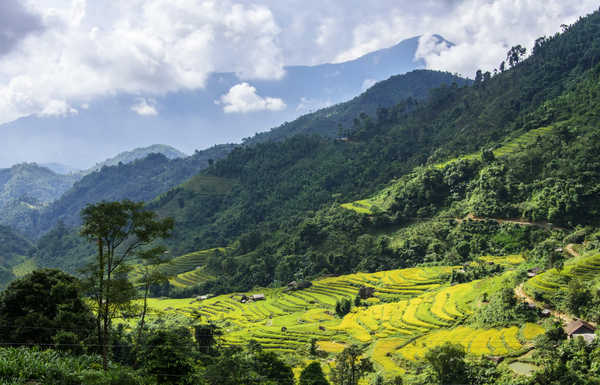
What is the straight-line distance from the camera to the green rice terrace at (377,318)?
3328cm

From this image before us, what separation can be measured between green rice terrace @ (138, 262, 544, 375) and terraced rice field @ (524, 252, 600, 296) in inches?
176

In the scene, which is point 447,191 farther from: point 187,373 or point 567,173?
point 187,373

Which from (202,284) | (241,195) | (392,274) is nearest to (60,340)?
(392,274)

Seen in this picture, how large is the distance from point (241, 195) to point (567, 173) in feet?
298

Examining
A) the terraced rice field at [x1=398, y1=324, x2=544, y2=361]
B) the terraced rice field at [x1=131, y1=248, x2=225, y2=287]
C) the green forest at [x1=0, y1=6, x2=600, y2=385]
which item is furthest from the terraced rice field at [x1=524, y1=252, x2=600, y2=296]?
the terraced rice field at [x1=131, y1=248, x2=225, y2=287]

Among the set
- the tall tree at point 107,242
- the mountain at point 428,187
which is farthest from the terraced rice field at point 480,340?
the tall tree at point 107,242

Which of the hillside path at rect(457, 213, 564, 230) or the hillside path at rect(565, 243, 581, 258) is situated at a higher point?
the hillside path at rect(457, 213, 564, 230)

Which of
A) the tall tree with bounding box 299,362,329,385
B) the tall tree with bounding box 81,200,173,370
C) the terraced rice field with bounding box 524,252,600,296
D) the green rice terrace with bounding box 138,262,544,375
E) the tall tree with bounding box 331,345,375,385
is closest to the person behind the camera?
the tall tree with bounding box 81,200,173,370

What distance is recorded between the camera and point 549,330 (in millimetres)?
27312

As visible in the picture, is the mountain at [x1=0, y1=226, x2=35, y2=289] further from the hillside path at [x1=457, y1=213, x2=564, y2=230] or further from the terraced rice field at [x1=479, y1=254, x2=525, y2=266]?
the terraced rice field at [x1=479, y1=254, x2=525, y2=266]

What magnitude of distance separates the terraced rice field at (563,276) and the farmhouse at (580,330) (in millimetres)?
5307

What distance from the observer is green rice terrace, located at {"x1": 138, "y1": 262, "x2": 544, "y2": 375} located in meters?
33.3

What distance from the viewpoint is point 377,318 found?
44281mm

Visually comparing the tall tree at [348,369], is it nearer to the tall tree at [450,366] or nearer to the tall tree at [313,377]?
the tall tree at [313,377]
